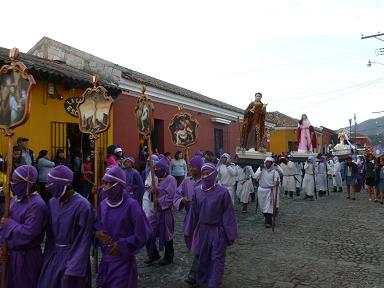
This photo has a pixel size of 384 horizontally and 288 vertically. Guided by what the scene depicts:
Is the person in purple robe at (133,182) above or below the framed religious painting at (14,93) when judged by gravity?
below

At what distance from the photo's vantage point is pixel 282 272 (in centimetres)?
657

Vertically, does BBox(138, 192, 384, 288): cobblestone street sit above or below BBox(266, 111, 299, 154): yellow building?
below

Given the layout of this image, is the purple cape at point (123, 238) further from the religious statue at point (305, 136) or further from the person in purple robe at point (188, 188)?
the religious statue at point (305, 136)

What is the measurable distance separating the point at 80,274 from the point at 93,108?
4.05 m

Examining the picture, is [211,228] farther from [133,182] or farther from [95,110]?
[95,110]

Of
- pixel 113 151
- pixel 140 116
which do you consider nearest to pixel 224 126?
pixel 113 151

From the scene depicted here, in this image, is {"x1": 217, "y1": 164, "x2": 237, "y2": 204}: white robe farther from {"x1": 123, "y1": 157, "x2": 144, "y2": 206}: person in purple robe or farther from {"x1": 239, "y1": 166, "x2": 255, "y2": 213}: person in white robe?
{"x1": 123, "y1": 157, "x2": 144, "y2": 206}: person in purple robe

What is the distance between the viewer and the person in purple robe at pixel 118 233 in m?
4.19

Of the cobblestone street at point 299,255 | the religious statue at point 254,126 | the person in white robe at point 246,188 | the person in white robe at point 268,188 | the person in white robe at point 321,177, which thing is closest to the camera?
the cobblestone street at point 299,255

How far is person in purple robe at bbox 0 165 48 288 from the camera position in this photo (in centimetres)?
407

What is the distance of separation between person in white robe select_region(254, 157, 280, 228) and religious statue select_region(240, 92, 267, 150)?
1.84m

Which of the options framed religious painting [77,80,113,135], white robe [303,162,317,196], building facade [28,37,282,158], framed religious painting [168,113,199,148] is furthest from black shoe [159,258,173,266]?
white robe [303,162,317,196]

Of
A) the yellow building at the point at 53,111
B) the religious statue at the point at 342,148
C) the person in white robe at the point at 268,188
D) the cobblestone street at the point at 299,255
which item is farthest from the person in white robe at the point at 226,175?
the religious statue at the point at 342,148

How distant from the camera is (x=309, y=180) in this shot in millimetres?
16250
